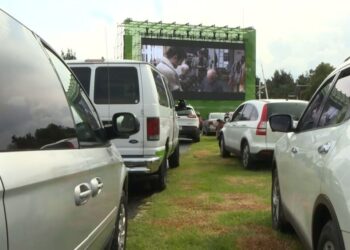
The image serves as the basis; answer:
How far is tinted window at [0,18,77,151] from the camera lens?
229 cm

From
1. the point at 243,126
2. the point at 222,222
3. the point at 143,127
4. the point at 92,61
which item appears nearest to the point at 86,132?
the point at 222,222

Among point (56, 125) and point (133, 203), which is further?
point (133, 203)

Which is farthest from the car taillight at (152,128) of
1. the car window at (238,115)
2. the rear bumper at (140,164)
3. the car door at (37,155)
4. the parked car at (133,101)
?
the car window at (238,115)

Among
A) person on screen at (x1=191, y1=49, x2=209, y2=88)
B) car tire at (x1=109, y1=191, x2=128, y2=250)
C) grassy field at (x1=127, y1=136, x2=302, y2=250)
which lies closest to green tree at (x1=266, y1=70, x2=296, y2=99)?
person on screen at (x1=191, y1=49, x2=209, y2=88)

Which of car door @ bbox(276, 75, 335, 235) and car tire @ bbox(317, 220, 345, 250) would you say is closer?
car tire @ bbox(317, 220, 345, 250)

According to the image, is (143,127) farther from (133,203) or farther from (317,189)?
(317,189)

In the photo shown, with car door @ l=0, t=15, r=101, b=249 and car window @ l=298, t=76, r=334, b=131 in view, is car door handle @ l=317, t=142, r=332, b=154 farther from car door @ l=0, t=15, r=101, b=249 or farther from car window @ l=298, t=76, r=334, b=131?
car door @ l=0, t=15, r=101, b=249

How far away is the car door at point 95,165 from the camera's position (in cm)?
329

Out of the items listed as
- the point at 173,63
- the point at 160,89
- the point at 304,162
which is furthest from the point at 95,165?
the point at 173,63

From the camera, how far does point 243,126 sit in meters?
12.9

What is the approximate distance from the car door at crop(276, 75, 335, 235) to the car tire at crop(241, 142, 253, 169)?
20.7 ft

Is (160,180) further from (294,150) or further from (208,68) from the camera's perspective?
(208,68)

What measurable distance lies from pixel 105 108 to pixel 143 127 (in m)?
0.67

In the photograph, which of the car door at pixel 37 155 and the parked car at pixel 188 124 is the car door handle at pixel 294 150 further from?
the parked car at pixel 188 124
